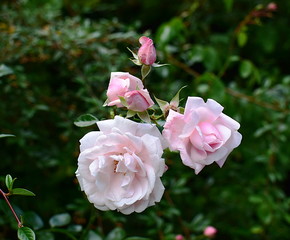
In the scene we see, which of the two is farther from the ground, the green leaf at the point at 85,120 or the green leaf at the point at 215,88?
the green leaf at the point at 85,120

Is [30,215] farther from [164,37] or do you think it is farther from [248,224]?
[248,224]

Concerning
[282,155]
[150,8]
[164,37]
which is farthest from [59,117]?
[150,8]

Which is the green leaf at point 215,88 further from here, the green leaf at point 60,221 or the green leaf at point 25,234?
the green leaf at point 25,234

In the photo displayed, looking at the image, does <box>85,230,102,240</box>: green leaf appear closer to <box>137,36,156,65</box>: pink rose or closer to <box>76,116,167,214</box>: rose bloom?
<box>76,116,167,214</box>: rose bloom

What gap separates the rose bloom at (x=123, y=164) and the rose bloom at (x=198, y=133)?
0.03 meters

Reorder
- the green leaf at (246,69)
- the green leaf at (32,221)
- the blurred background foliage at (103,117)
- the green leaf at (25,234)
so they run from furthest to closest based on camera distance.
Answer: the green leaf at (246,69) → the blurred background foliage at (103,117) → the green leaf at (32,221) → the green leaf at (25,234)

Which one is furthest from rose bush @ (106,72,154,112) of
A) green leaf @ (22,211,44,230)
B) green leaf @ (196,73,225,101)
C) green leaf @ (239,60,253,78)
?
green leaf @ (239,60,253,78)

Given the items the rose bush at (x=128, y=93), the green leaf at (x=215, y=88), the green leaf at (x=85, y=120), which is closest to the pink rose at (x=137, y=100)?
the rose bush at (x=128, y=93)

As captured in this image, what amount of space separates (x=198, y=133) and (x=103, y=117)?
21.0 inches

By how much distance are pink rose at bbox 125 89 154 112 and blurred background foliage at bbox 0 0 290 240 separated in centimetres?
45

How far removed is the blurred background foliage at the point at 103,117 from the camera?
60.5 inches

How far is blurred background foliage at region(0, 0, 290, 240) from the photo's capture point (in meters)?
1.54

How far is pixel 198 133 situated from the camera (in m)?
0.79

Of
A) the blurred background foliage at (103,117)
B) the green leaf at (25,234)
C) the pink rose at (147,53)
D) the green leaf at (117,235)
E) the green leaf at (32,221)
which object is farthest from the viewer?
the blurred background foliage at (103,117)
